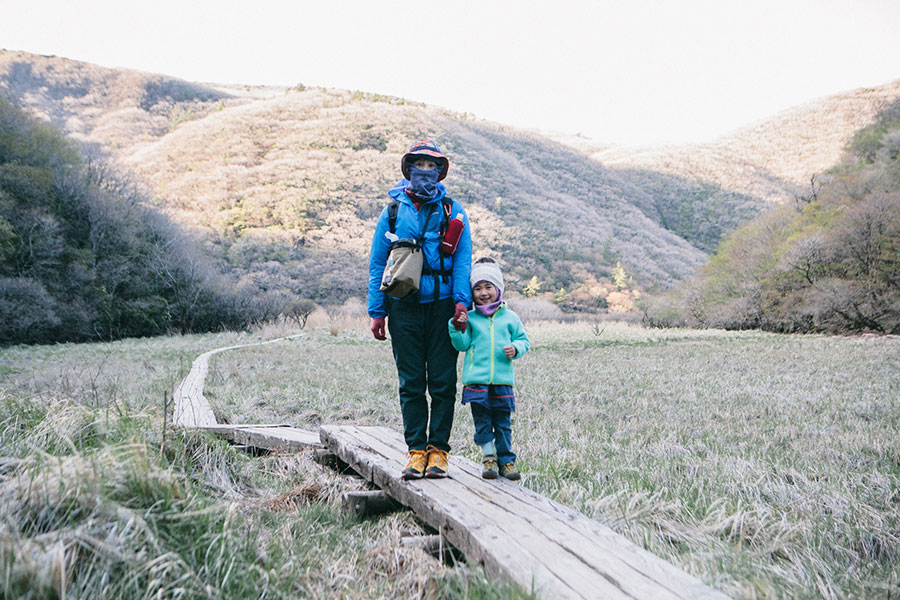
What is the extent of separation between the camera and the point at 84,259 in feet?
88.0

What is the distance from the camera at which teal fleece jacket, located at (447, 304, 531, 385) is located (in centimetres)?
352

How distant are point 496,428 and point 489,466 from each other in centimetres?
26

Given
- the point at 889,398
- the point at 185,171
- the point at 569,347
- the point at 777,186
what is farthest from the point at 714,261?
the point at 185,171

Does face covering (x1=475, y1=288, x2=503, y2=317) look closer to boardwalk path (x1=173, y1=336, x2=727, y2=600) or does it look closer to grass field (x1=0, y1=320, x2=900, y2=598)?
boardwalk path (x1=173, y1=336, x2=727, y2=600)

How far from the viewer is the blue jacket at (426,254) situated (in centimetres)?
358

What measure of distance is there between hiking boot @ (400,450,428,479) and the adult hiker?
0.05 m

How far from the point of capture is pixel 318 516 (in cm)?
316

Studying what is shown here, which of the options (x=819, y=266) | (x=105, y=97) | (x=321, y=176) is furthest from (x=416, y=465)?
(x=105, y=97)

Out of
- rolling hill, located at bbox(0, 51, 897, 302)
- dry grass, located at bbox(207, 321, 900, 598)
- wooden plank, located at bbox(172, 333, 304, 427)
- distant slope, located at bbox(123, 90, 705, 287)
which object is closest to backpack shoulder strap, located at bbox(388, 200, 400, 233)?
wooden plank, located at bbox(172, 333, 304, 427)

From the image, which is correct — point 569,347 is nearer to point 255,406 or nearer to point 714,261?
point 255,406

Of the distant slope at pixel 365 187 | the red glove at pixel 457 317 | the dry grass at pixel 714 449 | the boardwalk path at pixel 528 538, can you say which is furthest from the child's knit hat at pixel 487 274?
the distant slope at pixel 365 187

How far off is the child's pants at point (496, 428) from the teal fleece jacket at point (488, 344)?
0.68 ft

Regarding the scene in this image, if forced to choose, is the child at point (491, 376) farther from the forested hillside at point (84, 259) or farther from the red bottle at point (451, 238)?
the forested hillside at point (84, 259)

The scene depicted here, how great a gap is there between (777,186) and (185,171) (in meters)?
85.9
